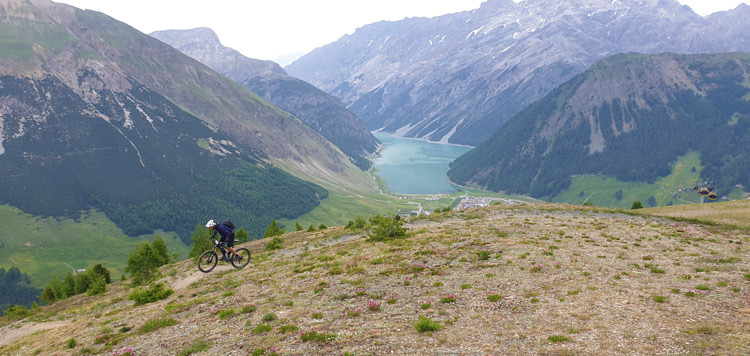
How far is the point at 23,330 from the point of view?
111 feet

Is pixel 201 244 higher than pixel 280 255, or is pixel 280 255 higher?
pixel 280 255

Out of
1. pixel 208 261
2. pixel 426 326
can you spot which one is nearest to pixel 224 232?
pixel 208 261

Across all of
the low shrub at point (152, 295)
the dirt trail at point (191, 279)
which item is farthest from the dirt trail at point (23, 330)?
the dirt trail at point (191, 279)

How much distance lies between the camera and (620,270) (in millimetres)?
28562

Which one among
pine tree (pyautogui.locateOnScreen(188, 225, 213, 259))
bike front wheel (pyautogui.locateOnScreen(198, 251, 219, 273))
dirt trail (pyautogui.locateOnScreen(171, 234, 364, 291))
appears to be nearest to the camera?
bike front wheel (pyautogui.locateOnScreen(198, 251, 219, 273))

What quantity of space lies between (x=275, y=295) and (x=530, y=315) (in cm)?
1671

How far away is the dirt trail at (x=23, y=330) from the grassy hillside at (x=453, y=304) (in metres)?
0.25

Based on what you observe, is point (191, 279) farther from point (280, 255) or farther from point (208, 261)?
point (280, 255)

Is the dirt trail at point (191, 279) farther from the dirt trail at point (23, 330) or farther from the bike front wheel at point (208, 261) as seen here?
the dirt trail at point (23, 330)

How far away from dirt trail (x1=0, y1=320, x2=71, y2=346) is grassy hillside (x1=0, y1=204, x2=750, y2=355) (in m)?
0.25

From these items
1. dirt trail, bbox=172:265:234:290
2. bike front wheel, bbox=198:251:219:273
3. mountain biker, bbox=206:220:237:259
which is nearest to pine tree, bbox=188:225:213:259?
dirt trail, bbox=172:265:234:290

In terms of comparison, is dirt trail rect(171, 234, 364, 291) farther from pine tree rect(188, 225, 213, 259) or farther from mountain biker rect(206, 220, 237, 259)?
pine tree rect(188, 225, 213, 259)

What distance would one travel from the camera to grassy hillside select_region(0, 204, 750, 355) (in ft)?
59.2

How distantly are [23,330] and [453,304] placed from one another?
3713 centimetres
